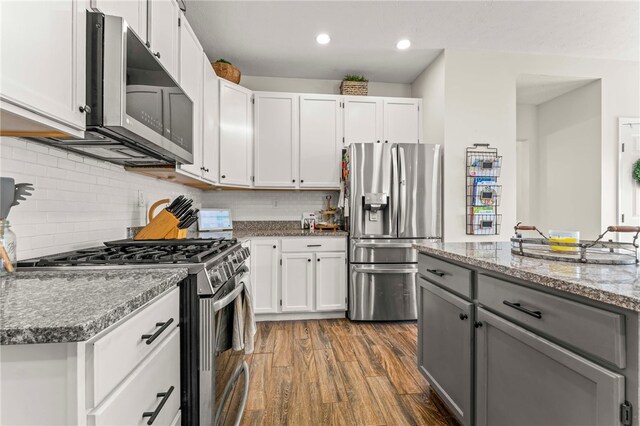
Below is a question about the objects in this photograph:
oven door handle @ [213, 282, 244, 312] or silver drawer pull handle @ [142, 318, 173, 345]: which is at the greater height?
silver drawer pull handle @ [142, 318, 173, 345]

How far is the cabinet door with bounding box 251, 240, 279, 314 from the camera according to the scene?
3.19 m

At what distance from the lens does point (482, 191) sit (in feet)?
10.8

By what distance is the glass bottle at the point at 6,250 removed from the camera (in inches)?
40.6

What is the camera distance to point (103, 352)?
Result: 67 cm

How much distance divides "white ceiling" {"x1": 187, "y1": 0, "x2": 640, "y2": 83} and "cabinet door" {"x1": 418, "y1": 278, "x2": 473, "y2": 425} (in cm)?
228

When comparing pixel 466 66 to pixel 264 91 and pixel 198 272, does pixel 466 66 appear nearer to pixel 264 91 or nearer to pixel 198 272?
pixel 264 91

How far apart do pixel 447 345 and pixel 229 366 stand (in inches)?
43.5

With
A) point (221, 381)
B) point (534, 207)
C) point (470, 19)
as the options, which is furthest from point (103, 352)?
point (534, 207)

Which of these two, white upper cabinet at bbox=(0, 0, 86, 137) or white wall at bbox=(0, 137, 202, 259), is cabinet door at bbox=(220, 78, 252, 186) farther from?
white upper cabinet at bbox=(0, 0, 86, 137)

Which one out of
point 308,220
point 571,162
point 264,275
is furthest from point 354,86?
point 571,162

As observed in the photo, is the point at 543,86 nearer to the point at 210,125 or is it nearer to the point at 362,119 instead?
the point at 362,119

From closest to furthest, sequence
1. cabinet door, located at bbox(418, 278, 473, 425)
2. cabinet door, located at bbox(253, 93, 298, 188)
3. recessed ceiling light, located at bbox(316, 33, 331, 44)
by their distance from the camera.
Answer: cabinet door, located at bbox(418, 278, 473, 425), recessed ceiling light, located at bbox(316, 33, 331, 44), cabinet door, located at bbox(253, 93, 298, 188)

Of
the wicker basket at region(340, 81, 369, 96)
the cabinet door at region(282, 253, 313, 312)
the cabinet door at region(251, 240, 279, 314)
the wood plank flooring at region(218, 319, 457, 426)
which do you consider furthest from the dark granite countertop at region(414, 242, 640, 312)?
the wicker basket at region(340, 81, 369, 96)

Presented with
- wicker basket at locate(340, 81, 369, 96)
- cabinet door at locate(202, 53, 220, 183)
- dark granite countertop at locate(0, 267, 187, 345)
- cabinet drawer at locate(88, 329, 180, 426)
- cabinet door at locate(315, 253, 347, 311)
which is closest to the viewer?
dark granite countertop at locate(0, 267, 187, 345)
